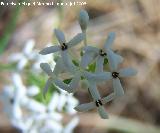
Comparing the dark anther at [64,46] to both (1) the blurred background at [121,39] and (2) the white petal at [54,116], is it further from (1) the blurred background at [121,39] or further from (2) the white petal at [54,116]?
(1) the blurred background at [121,39]

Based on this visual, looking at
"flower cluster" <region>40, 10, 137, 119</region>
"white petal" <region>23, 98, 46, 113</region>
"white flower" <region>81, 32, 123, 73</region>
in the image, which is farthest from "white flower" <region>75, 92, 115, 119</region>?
"white petal" <region>23, 98, 46, 113</region>

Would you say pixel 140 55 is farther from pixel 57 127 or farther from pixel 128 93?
pixel 57 127

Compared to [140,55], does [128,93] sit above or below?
below

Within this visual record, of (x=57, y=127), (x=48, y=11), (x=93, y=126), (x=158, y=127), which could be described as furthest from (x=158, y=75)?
(x=57, y=127)

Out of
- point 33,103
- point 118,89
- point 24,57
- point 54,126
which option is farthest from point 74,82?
point 24,57

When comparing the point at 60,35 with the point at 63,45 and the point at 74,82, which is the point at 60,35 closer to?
the point at 63,45

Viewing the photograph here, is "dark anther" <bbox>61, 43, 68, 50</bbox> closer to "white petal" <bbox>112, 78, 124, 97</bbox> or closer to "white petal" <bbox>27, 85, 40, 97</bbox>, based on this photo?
"white petal" <bbox>112, 78, 124, 97</bbox>
